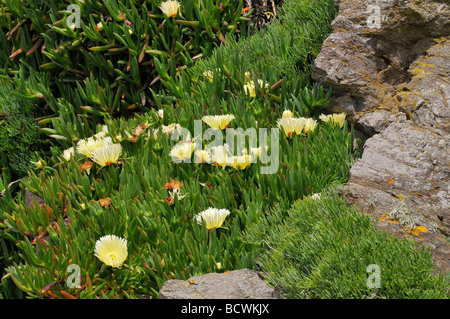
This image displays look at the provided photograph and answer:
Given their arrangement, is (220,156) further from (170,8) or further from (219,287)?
(170,8)

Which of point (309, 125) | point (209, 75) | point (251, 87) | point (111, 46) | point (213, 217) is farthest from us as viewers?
point (111, 46)

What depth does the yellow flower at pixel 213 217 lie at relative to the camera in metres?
2.22

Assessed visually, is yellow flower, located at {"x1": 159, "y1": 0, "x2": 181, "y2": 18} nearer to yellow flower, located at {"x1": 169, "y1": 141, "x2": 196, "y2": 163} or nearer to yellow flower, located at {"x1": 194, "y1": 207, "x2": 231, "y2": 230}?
yellow flower, located at {"x1": 169, "y1": 141, "x2": 196, "y2": 163}

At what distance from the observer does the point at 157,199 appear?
2.40m

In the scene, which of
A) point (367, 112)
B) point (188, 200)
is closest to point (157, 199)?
point (188, 200)

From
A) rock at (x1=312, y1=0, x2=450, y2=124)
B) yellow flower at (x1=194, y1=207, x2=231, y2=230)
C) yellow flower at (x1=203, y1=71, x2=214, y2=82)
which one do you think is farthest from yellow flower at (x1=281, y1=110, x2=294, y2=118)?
yellow flower at (x1=194, y1=207, x2=231, y2=230)

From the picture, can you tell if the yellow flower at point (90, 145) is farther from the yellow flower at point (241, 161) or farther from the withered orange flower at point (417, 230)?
the withered orange flower at point (417, 230)

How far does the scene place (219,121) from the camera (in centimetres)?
277

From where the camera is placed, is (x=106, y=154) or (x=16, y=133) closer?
(x=106, y=154)

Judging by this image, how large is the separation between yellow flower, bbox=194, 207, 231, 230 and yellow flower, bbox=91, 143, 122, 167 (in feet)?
2.13

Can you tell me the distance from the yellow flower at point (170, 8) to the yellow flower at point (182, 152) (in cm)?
126

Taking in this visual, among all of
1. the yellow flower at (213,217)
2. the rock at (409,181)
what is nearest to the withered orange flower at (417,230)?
the rock at (409,181)

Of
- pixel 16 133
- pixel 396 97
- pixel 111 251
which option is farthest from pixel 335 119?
pixel 16 133

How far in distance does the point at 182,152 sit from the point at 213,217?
21.4 inches
